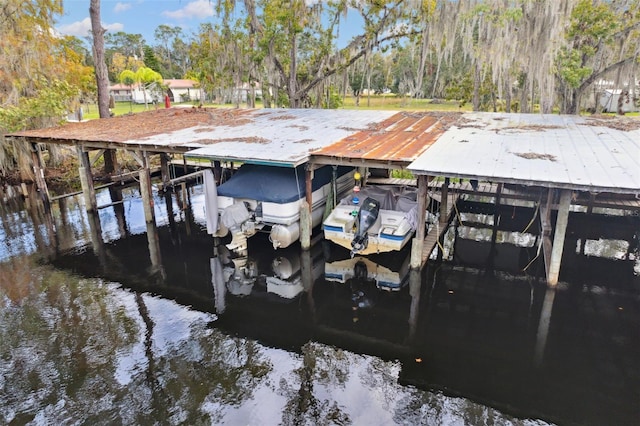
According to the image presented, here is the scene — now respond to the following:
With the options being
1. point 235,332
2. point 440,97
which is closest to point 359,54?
point 235,332

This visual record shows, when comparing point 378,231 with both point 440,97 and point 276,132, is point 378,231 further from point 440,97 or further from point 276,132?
point 440,97

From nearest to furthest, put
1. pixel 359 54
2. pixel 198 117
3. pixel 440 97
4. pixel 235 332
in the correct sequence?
pixel 235 332 < pixel 198 117 < pixel 359 54 < pixel 440 97

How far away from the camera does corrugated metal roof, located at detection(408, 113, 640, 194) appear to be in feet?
27.6

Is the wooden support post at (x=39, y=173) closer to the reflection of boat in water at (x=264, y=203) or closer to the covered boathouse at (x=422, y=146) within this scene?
the covered boathouse at (x=422, y=146)

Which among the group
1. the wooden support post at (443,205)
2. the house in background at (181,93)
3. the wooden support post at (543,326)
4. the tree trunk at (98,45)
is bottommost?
the wooden support post at (543,326)

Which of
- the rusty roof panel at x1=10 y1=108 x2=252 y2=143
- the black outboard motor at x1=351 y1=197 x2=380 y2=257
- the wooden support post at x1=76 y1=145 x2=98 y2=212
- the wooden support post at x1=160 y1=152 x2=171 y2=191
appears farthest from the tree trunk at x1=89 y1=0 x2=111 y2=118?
the black outboard motor at x1=351 y1=197 x2=380 y2=257

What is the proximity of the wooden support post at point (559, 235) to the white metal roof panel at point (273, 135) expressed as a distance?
6034 mm

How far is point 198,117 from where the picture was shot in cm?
1808

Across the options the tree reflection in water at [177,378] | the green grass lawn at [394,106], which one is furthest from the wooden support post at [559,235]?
the green grass lawn at [394,106]

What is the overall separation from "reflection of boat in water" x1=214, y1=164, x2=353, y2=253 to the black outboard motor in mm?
1838

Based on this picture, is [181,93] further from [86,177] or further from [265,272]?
[265,272]

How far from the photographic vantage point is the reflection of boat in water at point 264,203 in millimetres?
11727

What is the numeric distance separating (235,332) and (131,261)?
516 cm

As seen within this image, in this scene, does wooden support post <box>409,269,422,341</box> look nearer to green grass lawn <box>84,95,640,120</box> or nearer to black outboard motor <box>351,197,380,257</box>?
black outboard motor <box>351,197,380,257</box>
